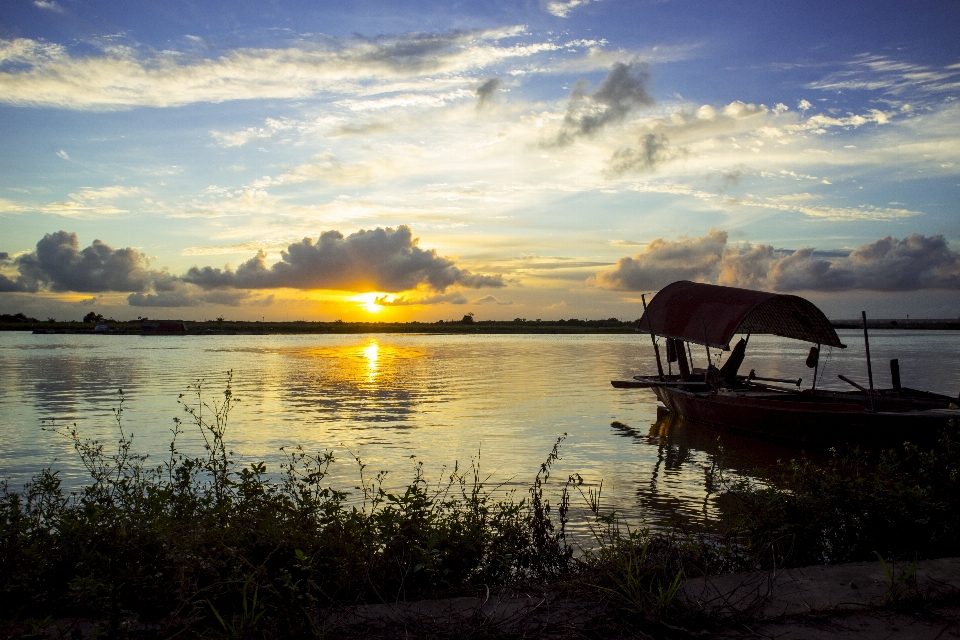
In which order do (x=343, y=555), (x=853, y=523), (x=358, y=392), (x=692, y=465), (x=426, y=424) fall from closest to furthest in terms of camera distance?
1. (x=343, y=555)
2. (x=853, y=523)
3. (x=692, y=465)
4. (x=426, y=424)
5. (x=358, y=392)

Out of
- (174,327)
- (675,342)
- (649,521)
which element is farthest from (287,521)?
(174,327)

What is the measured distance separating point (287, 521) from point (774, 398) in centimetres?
1371

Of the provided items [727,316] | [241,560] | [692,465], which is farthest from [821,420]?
[241,560]

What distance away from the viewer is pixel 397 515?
5230 millimetres

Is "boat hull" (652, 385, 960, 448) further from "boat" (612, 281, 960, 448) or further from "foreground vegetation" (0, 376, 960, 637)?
"foreground vegetation" (0, 376, 960, 637)

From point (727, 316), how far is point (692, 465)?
4.68 metres

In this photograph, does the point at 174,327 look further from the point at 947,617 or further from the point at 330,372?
the point at 947,617

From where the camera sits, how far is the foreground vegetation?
4078 mm

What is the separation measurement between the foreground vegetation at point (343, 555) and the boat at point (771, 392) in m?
6.47

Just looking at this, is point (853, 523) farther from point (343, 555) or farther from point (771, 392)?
point (771, 392)

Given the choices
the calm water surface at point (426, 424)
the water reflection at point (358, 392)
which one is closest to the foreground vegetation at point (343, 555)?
the calm water surface at point (426, 424)

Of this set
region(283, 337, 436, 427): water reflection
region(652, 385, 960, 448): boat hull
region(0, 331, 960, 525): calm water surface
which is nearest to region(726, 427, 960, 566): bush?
region(0, 331, 960, 525): calm water surface

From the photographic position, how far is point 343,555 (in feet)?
16.2

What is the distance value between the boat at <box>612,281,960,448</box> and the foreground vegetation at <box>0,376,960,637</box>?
647 cm
